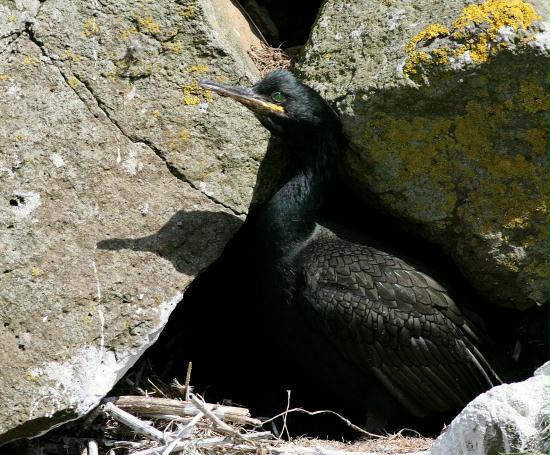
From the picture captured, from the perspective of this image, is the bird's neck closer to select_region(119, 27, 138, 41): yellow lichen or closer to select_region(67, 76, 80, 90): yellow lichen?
select_region(119, 27, 138, 41): yellow lichen

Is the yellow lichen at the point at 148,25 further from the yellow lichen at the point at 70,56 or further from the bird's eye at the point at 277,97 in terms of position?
the bird's eye at the point at 277,97

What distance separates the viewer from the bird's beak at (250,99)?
19.2ft

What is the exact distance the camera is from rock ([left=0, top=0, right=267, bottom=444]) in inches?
212

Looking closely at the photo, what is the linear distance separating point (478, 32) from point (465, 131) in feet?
1.74

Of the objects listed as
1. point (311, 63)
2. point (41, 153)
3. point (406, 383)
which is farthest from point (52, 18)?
point (406, 383)

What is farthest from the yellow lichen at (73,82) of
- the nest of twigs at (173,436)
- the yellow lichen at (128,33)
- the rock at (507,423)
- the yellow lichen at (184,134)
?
the rock at (507,423)

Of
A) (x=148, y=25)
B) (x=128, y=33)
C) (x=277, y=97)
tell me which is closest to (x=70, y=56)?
(x=128, y=33)

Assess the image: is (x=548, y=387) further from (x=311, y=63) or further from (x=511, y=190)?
(x=311, y=63)

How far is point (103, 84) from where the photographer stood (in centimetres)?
611

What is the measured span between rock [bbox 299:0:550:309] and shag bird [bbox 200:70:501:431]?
0.24 metres

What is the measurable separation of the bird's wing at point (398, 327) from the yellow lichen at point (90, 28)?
5.79ft

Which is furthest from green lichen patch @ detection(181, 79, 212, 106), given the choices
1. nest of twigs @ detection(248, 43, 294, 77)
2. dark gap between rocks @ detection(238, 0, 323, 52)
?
dark gap between rocks @ detection(238, 0, 323, 52)

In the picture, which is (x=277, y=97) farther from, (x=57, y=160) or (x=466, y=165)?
(x=57, y=160)

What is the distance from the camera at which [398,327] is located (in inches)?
235
